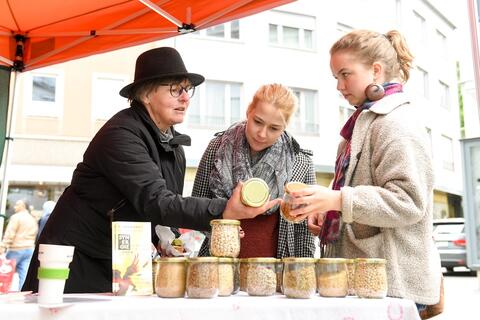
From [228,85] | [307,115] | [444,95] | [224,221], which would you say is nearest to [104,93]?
[228,85]

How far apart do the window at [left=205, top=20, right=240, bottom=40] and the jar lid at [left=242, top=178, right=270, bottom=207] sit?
43.8ft

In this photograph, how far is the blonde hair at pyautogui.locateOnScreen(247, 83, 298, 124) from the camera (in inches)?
89.4

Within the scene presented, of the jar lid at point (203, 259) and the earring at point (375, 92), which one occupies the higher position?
the earring at point (375, 92)

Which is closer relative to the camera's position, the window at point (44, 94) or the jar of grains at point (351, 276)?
the jar of grains at point (351, 276)

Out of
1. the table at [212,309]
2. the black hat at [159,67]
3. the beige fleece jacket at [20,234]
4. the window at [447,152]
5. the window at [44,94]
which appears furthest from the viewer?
the window at [447,152]

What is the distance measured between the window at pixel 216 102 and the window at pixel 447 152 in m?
8.89

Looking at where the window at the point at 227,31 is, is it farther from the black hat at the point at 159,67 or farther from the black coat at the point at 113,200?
the black coat at the point at 113,200

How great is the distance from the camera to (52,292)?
50.9 inches

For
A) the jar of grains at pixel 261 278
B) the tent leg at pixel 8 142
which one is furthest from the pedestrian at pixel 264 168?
the tent leg at pixel 8 142

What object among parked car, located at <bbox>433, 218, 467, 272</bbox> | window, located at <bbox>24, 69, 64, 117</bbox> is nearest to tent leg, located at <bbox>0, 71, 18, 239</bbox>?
window, located at <bbox>24, 69, 64, 117</bbox>

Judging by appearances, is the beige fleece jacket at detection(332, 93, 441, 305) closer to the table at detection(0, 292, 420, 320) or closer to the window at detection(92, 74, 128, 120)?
the table at detection(0, 292, 420, 320)

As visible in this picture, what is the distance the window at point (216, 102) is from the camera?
1409 cm

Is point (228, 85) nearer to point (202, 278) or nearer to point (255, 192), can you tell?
point (255, 192)

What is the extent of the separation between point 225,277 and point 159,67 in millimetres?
930
